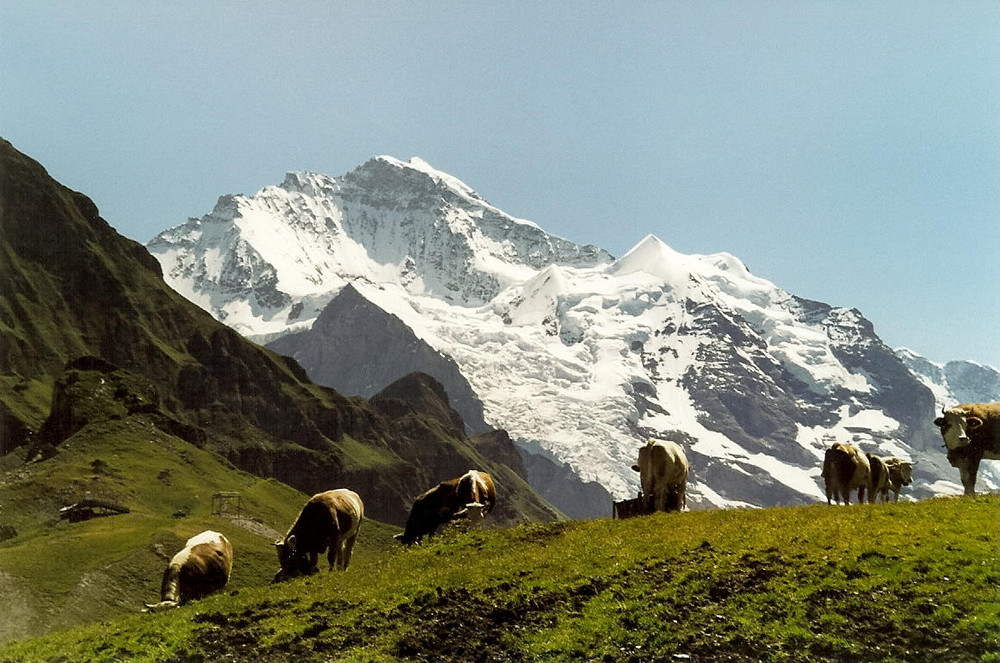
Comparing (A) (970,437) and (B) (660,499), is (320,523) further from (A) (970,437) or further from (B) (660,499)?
(A) (970,437)

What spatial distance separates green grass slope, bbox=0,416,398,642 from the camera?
7588 cm

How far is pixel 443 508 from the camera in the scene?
44.0 m

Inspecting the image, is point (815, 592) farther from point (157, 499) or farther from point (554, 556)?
point (157, 499)

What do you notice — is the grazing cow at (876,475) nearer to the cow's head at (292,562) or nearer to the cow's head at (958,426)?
the cow's head at (958,426)

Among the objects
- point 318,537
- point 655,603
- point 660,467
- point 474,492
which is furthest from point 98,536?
point 655,603

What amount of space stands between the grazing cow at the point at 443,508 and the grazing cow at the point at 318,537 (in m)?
5.72

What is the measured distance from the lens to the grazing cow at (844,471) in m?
43.8

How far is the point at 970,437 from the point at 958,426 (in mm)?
889

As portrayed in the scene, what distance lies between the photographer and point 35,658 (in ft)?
96.1

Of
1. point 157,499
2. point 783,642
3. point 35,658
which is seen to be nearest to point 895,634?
point 783,642

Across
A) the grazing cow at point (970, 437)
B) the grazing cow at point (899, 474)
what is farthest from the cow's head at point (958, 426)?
the grazing cow at point (899, 474)

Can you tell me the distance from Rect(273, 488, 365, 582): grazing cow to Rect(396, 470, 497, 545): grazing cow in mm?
5722

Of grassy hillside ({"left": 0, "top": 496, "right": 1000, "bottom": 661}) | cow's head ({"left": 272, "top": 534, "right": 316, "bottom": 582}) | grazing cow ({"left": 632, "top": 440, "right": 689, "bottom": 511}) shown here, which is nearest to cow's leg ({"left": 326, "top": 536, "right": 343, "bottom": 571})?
cow's head ({"left": 272, "top": 534, "right": 316, "bottom": 582})

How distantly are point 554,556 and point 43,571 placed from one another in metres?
69.8
